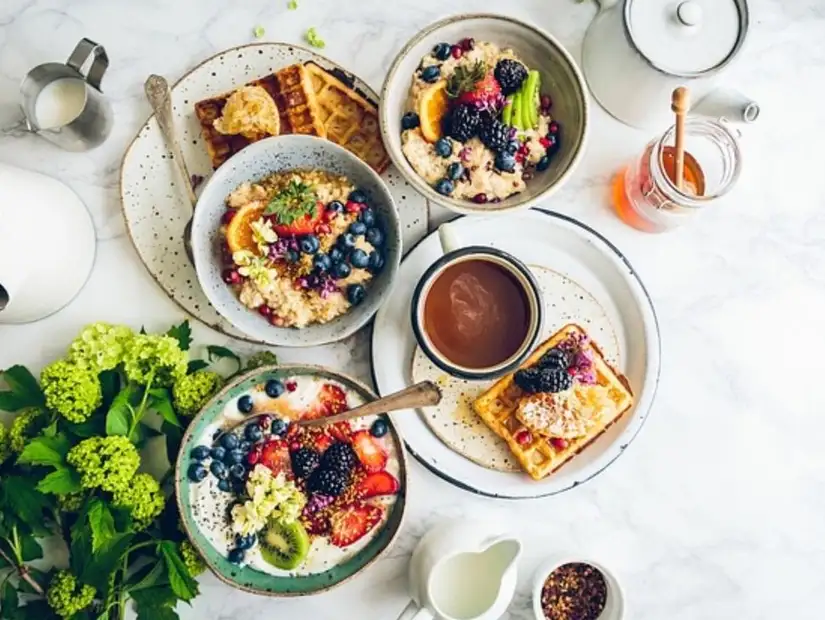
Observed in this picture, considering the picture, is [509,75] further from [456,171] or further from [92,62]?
[92,62]

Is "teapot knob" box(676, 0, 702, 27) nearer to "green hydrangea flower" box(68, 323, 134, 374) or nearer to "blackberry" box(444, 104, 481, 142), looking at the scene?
"blackberry" box(444, 104, 481, 142)

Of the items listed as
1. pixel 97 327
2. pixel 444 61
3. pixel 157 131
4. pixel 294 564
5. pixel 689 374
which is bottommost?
pixel 294 564

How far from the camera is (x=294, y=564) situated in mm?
2195

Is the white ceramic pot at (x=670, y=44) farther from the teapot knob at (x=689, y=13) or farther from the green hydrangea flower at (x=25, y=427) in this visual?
the green hydrangea flower at (x=25, y=427)

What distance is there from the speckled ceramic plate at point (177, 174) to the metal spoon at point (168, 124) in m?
0.02

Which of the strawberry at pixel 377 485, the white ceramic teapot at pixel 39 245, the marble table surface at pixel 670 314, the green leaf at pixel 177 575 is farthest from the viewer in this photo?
the marble table surface at pixel 670 314

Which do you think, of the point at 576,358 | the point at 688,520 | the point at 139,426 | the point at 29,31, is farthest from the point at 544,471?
the point at 29,31

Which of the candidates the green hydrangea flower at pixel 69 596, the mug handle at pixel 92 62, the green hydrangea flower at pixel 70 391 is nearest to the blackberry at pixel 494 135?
the mug handle at pixel 92 62

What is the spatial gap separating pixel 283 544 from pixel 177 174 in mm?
826

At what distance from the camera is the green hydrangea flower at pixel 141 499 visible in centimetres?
208

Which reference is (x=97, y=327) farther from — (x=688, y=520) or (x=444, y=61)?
(x=688, y=520)

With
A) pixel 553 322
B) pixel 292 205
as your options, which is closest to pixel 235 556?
pixel 292 205

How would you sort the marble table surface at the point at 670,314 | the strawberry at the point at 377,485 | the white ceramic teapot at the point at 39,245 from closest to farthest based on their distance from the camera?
the white ceramic teapot at the point at 39,245 < the strawberry at the point at 377,485 < the marble table surface at the point at 670,314

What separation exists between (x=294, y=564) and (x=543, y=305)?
2.48 ft
